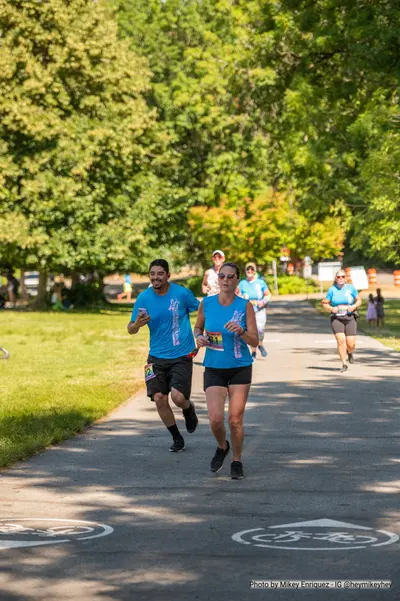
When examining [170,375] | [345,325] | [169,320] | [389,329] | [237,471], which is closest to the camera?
[237,471]

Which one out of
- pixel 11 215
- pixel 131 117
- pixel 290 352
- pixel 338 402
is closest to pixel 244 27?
pixel 131 117

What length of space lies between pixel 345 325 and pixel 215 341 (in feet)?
38.1

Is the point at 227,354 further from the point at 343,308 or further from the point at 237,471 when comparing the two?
the point at 343,308

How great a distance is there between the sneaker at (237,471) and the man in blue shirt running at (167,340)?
1751 mm

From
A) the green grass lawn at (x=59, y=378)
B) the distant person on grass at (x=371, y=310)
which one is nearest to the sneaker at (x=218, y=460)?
the green grass lawn at (x=59, y=378)

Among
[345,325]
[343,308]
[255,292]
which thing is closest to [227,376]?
[343,308]

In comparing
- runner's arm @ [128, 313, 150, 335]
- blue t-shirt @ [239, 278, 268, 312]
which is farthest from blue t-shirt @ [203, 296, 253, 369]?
blue t-shirt @ [239, 278, 268, 312]

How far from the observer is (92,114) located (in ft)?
168

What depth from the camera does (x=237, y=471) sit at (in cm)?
1086

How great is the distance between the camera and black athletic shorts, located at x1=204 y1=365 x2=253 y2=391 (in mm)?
11219

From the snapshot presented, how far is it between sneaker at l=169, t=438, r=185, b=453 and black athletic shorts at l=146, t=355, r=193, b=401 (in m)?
0.42

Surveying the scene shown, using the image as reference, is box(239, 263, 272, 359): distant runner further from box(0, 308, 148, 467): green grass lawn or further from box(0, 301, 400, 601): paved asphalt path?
box(0, 301, 400, 601): paved asphalt path

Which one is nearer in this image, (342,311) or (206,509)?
(206,509)

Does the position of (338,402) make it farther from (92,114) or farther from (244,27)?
(92,114)
